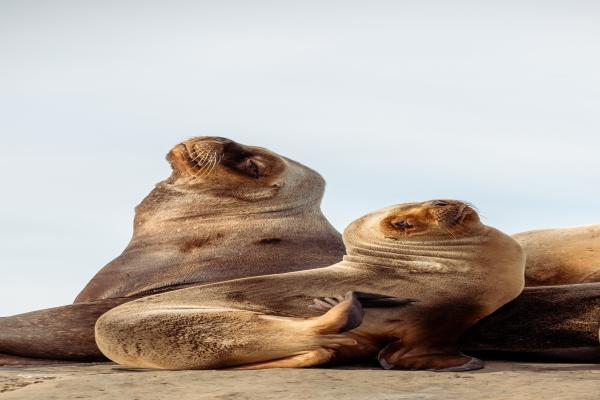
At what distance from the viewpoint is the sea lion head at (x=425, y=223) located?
6391 millimetres

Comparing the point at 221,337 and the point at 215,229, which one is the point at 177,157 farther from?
the point at 221,337

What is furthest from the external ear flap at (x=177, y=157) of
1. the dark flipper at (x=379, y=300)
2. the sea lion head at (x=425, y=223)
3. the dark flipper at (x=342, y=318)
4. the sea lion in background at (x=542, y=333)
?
the dark flipper at (x=342, y=318)

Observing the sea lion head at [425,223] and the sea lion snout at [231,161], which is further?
the sea lion snout at [231,161]

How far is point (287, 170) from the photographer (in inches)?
327

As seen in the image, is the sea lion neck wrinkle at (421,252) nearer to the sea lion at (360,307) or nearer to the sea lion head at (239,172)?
the sea lion at (360,307)

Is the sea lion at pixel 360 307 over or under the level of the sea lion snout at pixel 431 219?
under

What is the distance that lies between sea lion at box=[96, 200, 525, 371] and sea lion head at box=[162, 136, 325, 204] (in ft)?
4.91

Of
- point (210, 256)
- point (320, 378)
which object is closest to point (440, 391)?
point (320, 378)

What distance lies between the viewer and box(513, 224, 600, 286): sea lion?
8.05 meters

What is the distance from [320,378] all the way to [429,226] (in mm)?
1819

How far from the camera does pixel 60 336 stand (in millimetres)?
7309

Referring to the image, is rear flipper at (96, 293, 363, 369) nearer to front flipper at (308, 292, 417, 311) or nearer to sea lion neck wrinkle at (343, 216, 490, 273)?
front flipper at (308, 292, 417, 311)

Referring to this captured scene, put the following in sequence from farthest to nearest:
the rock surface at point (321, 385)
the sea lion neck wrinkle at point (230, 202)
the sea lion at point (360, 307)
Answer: the sea lion neck wrinkle at point (230, 202) < the sea lion at point (360, 307) < the rock surface at point (321, 385)

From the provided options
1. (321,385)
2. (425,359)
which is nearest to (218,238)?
(425,359)
